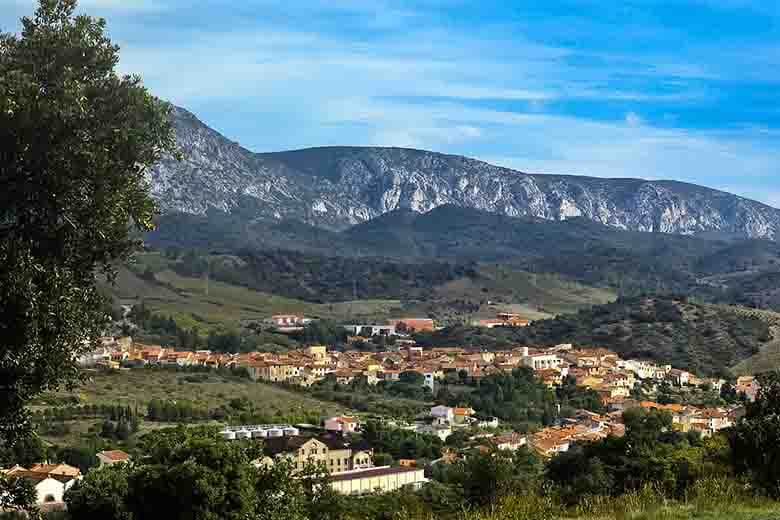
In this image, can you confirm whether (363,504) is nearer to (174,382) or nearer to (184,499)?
(184,499)

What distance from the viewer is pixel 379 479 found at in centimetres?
4316

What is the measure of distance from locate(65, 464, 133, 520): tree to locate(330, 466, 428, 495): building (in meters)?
19.9

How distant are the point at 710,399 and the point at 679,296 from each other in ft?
162

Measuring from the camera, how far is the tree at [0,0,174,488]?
9.27 meters

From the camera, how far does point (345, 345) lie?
113062 millimetres

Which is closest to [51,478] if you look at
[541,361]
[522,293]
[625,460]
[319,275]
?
[625,460]

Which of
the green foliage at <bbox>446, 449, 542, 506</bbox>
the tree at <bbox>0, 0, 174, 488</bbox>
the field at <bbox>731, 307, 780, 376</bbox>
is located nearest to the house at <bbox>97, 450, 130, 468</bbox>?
the green foliage at <bbox>446, 449, 542, 506</bbox>

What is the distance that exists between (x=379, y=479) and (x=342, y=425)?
45.2 feet

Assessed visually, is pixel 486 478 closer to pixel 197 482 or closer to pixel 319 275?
pixel 197 482

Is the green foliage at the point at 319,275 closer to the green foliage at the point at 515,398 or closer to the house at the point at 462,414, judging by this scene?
the green foliage at the point at 515,398

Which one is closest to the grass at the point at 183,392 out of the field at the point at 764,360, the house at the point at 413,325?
the field at the point at 764,360

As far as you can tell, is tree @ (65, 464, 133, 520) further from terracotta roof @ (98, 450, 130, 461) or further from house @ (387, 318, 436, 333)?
house @ (387, 318, 436, 333)

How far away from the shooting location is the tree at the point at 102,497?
19469mm

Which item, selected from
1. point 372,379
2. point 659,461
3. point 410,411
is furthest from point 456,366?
point 659,461
